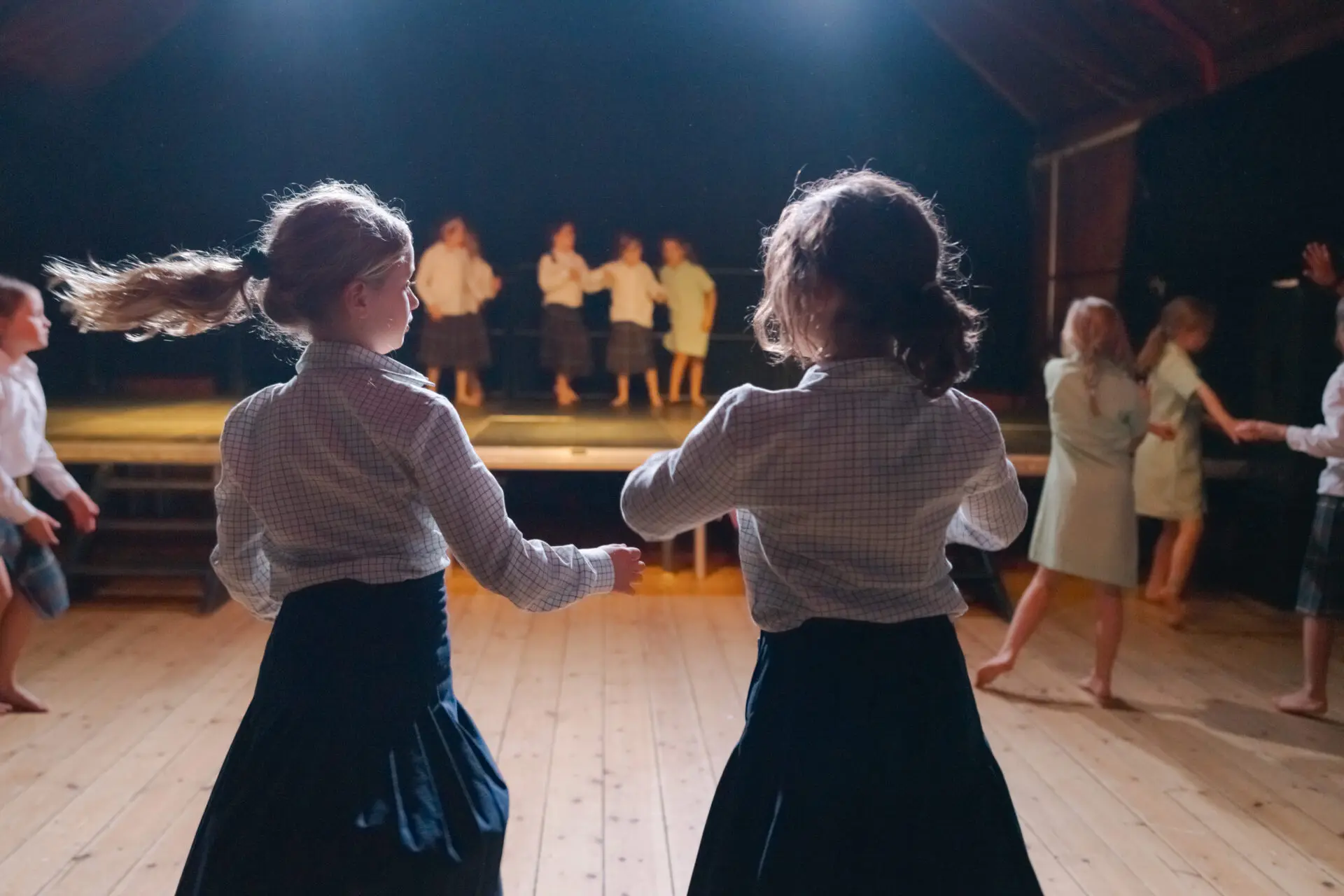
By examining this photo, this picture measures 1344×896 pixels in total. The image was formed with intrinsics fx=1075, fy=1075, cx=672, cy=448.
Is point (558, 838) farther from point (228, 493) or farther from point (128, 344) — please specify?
point (128, 344)

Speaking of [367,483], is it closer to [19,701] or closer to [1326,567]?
[19,701]

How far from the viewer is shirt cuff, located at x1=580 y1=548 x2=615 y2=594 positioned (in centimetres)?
129

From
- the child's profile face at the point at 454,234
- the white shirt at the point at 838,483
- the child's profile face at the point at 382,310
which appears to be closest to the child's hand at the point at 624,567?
the white shirt at the point at 838,483

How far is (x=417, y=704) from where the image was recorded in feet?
3.91

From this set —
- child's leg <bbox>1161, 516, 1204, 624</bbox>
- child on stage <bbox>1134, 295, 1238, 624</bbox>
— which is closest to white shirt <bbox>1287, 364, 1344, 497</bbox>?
child on stage <bbox>1134, 295, 1238, 624</bbox>

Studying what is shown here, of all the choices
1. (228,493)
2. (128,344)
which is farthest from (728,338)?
(228,493)

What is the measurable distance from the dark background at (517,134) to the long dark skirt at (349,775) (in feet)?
15.6

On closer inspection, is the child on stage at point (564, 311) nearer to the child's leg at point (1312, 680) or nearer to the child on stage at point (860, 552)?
the child's leg at point (1312, 680)

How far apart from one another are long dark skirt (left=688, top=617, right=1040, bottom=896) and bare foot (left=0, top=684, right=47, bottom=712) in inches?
93.4

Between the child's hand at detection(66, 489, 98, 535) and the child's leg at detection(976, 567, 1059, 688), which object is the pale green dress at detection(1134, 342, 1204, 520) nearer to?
the child's leg at detection(976, 567, 1059, 688)

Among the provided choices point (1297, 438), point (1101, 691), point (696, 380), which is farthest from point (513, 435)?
point (1297, 438)

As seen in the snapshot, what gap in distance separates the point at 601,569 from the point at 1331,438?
2190mm

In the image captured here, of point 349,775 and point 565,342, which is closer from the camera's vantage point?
point 349,775

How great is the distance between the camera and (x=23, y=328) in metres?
2.70
